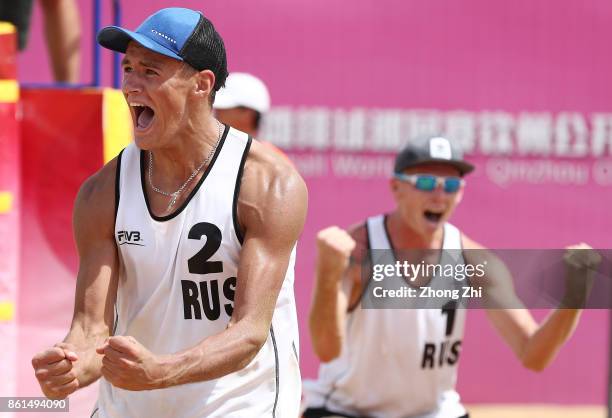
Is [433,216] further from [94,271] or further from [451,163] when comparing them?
[94,271]

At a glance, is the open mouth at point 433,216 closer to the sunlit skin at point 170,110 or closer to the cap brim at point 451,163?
the cap brim at point 451,163

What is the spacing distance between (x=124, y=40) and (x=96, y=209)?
490 mm

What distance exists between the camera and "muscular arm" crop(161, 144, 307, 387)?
311cm

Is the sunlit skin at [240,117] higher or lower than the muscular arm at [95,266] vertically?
higher

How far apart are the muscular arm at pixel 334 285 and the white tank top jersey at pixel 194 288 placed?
1099 mm

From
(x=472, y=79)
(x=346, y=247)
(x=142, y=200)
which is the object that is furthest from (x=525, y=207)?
(x=142, y=200)

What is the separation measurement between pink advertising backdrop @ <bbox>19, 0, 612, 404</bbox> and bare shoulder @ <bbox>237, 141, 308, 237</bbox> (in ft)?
13.0

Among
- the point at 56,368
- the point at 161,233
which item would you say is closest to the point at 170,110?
the point at 161,233

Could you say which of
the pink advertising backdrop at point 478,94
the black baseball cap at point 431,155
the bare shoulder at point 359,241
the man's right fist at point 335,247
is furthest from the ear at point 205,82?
the pink advertising backdrop at point 478,94

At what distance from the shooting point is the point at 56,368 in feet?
10.2

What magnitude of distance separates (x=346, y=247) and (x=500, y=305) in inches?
30.3

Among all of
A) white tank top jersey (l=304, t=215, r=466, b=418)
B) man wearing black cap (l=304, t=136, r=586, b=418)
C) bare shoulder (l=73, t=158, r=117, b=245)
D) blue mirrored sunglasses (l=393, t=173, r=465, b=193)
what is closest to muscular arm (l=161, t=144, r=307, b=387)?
bare shoulder (l=73, t=158, r=117, b=245)

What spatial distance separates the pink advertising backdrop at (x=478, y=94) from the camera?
740 centimetres

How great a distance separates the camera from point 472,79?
757cm
